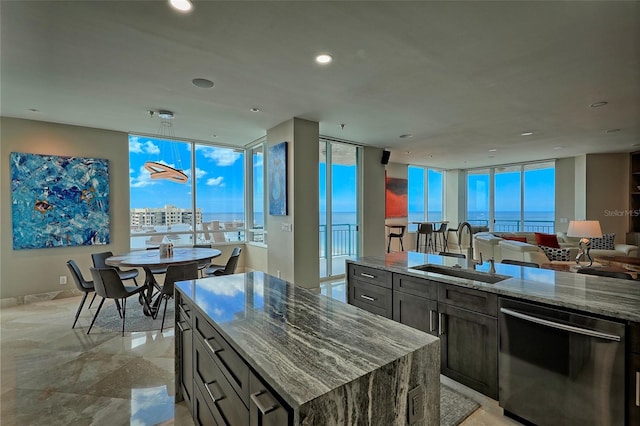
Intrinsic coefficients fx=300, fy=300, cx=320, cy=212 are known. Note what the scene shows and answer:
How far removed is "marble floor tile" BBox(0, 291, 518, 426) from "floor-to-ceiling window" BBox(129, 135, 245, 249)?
2259mm

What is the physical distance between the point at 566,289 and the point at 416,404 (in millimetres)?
1507

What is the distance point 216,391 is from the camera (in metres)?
1.40

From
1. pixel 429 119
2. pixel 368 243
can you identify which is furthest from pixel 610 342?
pixel 368 243

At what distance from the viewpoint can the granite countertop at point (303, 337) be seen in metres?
0.91

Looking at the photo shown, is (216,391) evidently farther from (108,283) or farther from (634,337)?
(108,283)

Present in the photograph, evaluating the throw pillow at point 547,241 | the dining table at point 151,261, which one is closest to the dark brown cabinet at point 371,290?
the dining table at point 151,261

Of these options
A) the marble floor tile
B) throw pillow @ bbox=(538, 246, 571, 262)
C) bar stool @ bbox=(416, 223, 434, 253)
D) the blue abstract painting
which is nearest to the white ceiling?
the blue abstract painting

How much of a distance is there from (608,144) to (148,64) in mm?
8545

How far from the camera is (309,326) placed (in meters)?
1.30

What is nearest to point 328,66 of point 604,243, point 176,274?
point 176,274

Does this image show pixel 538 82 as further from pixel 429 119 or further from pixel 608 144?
pixel 608 144

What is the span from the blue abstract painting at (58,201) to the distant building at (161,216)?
1.54 feet

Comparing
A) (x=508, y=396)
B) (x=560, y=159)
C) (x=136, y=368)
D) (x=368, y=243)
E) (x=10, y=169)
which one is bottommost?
(x=136, y=368)

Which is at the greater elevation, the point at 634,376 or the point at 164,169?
the point at 164,169
